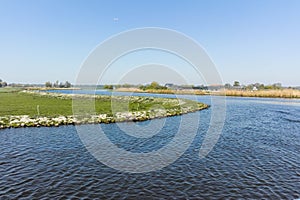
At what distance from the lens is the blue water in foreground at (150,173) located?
24.6ft

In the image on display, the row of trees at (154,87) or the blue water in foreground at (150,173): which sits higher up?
the row of trees at (154,87)

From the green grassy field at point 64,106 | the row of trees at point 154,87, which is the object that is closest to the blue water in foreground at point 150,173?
the green grassy field at point 64,106

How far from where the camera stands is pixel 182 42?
45.6ft

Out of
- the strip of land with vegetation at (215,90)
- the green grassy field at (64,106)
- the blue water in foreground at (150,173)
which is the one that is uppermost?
the strip of land with vegetation at (215,90)

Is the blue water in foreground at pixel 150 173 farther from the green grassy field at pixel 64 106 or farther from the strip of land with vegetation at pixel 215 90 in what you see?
the strip of land with vegetation at pixel 215 90

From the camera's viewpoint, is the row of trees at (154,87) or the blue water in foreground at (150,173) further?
the row of trees at (154,87)

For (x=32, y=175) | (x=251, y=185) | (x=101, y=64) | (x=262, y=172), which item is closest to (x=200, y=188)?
(x=251, y=185)

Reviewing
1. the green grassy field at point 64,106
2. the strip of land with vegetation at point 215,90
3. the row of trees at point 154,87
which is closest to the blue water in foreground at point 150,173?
the green grassy field at point 64,106

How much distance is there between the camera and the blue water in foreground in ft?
24.6

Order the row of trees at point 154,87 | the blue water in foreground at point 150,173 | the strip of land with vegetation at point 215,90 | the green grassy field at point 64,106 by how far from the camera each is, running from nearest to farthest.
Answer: the blue water in foreground at point 150,173 → the green grassy field at point 64,106 → the strip of land with vegetation at point 215,90 → the row of trees at point 154,87

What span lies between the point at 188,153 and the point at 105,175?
5.23 m

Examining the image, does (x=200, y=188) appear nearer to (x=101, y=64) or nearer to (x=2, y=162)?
(x=101, y=64)

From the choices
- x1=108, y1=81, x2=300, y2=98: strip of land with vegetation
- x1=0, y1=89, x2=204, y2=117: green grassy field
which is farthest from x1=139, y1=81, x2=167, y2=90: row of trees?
x1=0, y1=89, x2=204, y2=117: green grassy field

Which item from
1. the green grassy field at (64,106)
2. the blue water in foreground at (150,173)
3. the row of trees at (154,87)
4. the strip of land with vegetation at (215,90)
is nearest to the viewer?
the blue water in foreground at (150,173)
